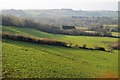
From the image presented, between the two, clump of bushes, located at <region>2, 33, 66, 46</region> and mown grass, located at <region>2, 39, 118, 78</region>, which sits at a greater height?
clump of bushes, located at <region>2, 33, 66, 46</region>

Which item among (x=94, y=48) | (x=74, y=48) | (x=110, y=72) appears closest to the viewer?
(x=110, y=72)

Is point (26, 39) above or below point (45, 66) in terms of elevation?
above

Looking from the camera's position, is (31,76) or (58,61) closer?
(31,76)

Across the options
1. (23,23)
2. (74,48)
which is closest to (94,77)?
(74,48)

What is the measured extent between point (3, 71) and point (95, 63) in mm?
16698

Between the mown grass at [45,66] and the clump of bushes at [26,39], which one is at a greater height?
the clump of bushes at [26,39]

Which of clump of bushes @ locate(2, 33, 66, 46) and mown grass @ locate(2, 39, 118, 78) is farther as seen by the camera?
clump of bushes @ locate(2, 33, 66, 46)

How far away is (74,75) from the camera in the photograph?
91.8 feet

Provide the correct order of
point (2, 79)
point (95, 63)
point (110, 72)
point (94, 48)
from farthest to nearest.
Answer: point (94, 48) → point (95, 63) → point (110, 72) → point (2, 79)

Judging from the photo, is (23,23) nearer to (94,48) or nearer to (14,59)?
(94,48)

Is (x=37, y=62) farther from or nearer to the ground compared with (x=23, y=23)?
nearer to the ground

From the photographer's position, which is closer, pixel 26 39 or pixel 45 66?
Answer: pixel 45 66

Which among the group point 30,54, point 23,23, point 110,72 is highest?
point 23,23

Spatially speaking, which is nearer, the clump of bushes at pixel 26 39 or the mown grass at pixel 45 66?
the mown grass at pixel 45 66
